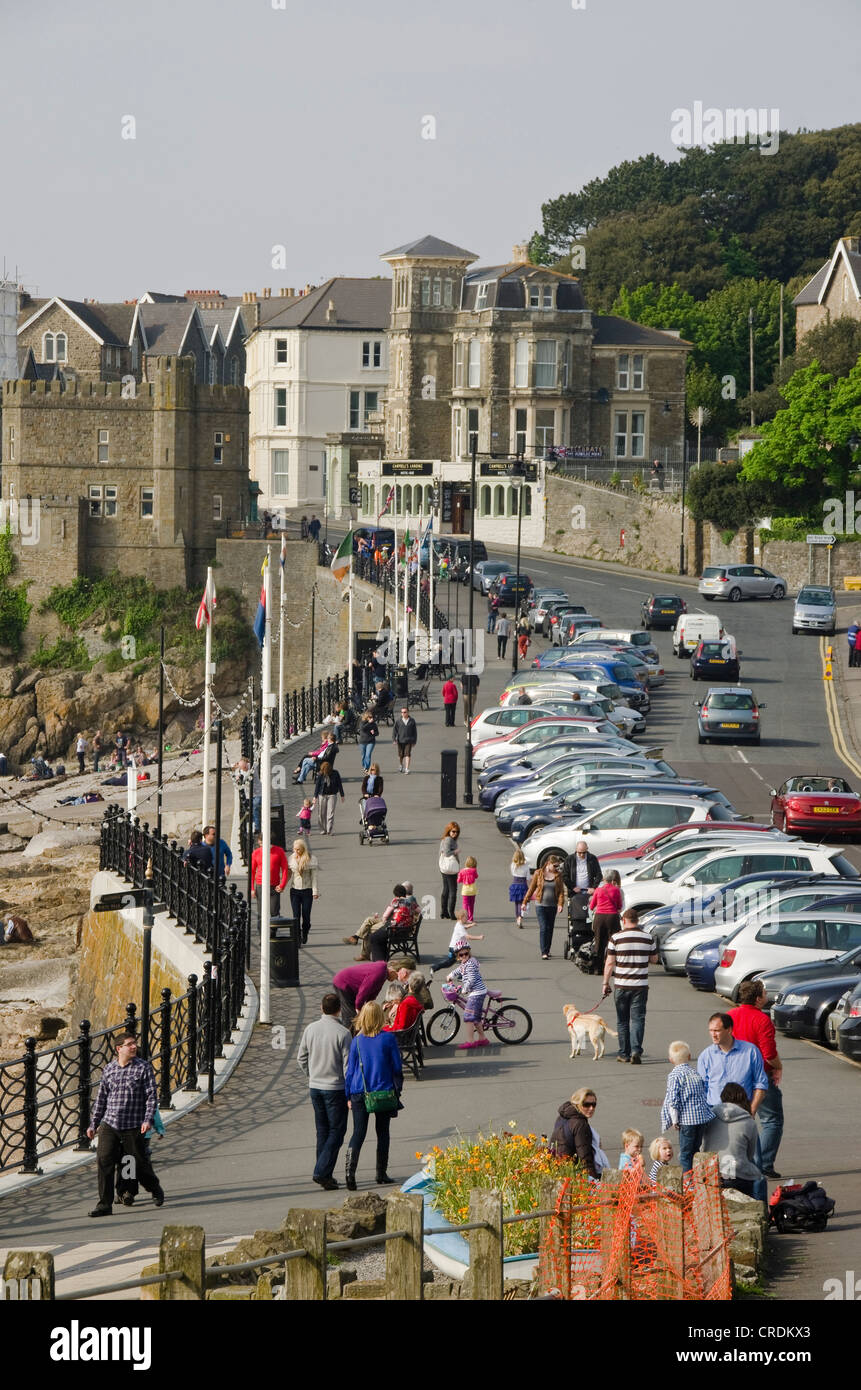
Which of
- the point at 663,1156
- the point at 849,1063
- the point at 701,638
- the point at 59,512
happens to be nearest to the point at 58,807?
the point at 701,638

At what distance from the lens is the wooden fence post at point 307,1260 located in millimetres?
9156

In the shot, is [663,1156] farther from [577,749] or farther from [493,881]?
[577,749]

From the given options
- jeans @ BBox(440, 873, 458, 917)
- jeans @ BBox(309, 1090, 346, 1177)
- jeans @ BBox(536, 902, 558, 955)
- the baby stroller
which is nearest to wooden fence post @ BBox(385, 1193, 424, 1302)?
jeans @ BBox(309, 1090, 346, 1177)

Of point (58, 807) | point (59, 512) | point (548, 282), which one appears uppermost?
point (548, 282)

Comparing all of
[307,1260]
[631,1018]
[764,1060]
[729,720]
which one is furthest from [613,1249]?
[729,720]

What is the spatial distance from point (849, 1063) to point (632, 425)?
79672mm

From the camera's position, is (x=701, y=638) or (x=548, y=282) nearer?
(x=701, y=638)

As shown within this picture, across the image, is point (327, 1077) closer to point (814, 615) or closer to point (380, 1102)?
point (380, 1102)

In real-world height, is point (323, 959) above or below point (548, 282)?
below

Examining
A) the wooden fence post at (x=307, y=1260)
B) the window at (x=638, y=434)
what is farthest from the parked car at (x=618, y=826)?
the window at (x=638, y=434)

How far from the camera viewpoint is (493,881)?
28484 millimetres

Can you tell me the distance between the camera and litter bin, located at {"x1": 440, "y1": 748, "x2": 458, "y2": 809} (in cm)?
3534

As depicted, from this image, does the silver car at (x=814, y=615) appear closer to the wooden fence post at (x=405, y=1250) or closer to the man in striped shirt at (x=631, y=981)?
the man in striped shirt at (x=631, y=981)

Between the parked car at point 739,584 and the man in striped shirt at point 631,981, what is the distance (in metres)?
52.9
